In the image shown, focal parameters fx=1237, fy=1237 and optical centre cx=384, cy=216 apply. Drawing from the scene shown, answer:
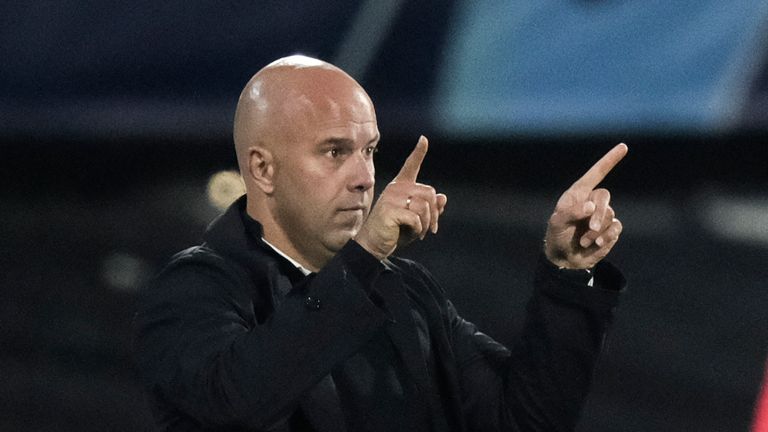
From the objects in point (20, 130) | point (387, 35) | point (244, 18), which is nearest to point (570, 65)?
point (387, 35)

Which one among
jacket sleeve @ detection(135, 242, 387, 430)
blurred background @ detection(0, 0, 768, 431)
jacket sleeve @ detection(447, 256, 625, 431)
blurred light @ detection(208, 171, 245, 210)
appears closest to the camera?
jacket sleeve @ detection(135, 242, 387, 430)

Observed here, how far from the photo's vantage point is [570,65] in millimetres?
2498

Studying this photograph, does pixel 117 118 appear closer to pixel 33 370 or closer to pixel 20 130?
pixel 20 130

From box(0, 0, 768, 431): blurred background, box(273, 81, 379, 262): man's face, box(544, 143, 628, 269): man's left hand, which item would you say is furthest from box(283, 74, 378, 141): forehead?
box(0, 0, 768, 431): blurred background

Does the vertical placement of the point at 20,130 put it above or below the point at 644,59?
below

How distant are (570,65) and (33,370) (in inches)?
47.3

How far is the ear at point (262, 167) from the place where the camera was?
4.33 feet

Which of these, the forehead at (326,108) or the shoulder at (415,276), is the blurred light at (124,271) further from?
the forehead at (326,108)

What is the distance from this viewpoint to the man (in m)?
1.11

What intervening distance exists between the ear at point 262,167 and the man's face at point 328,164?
0.01m

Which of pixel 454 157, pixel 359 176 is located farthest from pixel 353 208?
pixel 454 157

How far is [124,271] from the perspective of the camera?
233cm

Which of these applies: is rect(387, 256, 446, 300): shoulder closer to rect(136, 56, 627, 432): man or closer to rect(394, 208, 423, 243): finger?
rect(136, 56, 627, 432): man

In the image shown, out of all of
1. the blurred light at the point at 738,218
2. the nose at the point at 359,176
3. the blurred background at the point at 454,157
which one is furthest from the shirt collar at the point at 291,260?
the blurred light at the point at 738,218
